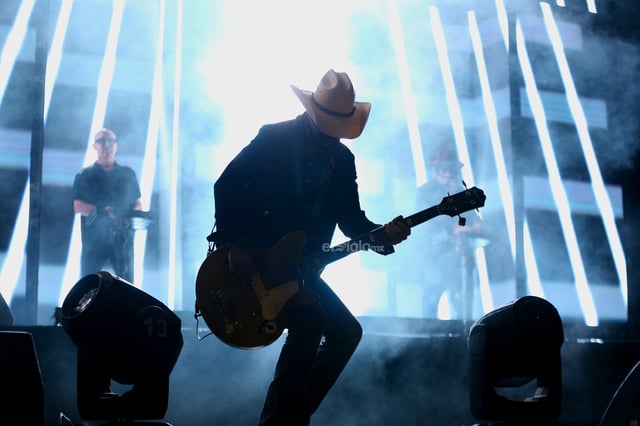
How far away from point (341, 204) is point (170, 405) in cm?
180

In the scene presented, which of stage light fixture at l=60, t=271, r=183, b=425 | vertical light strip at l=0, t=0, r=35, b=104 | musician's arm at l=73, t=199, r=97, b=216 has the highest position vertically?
vertical light strip at l=0, t=0, r=35, b=104

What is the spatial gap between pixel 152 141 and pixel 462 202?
4733 millimetres

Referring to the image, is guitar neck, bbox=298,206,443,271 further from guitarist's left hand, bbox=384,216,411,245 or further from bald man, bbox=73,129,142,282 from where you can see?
bald man, bbox=73,129,142,282

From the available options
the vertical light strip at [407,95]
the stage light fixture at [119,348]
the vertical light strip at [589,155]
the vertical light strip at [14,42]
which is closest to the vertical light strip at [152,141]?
the vertical light strip at [14,42]

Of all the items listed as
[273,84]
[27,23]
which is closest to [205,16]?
[273,84]

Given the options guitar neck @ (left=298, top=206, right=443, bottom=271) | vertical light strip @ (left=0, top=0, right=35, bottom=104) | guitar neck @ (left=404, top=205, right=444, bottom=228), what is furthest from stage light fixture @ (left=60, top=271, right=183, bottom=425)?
vertical light strip @ (left=0, top=0, right=35, bottom=104)

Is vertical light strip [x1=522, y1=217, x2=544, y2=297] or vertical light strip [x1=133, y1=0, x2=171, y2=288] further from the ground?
vertical light strip [x1=133, y1=0, x2=171, y2=288]

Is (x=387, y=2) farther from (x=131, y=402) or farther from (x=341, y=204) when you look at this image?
(x=131, y=402)

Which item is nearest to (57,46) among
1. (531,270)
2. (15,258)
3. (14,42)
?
(14,42)

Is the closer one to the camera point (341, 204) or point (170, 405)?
point (341, 204)

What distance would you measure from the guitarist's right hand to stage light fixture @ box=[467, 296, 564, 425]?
0.96 meters

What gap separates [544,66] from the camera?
29.2 ft

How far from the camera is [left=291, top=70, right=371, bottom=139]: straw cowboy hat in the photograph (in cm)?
351

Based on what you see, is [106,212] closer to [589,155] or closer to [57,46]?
[57,46]
